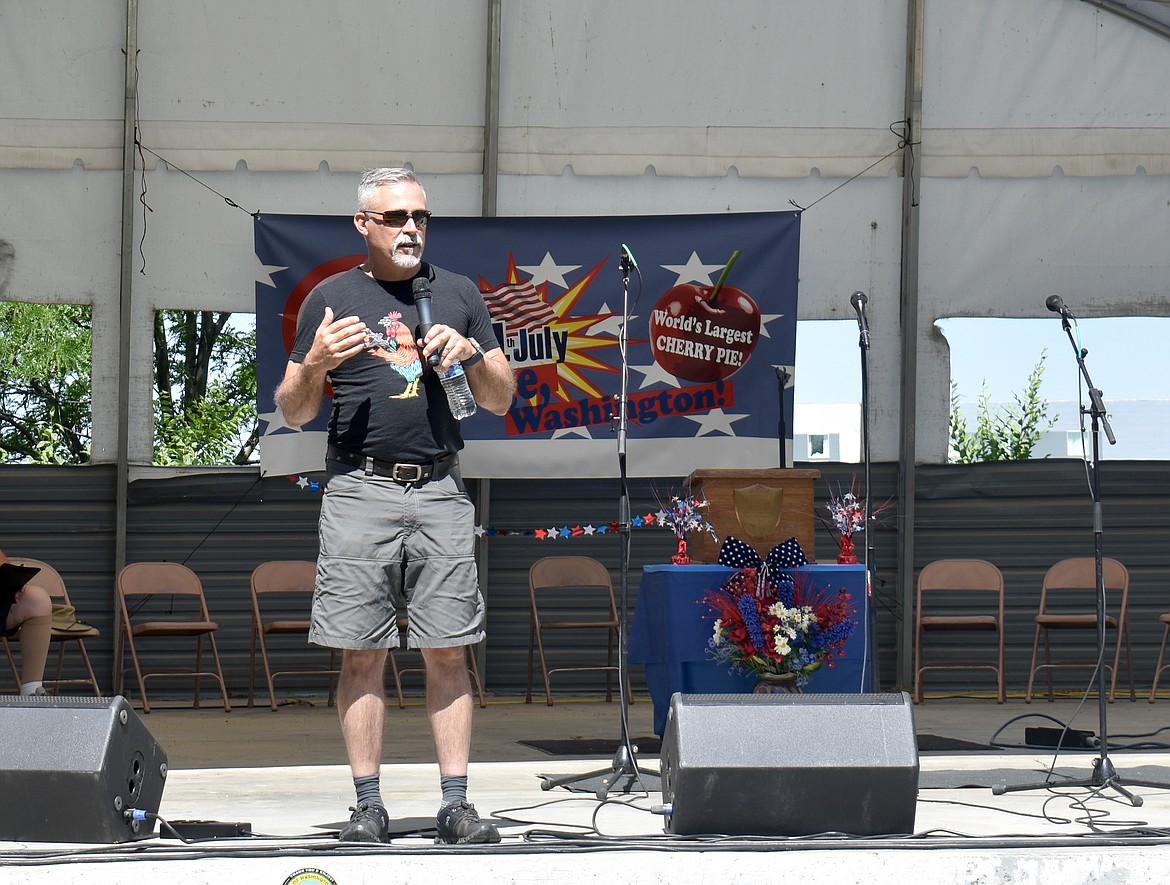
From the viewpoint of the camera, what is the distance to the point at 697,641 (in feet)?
17.6

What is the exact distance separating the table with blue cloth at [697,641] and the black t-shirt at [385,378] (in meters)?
2.15

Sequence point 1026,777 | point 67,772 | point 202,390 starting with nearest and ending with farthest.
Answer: point 67,772 → point 1026,777 → point 202,390

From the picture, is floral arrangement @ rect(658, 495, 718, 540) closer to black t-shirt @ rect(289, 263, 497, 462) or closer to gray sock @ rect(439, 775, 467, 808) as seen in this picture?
black t-shirt @ rect(289, 263, 497, 462)

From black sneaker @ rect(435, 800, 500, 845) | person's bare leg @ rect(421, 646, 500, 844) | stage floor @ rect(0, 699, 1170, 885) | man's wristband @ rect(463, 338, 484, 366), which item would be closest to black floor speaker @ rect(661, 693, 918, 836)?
stage floor @ rect(0, 699, 1170, 885)

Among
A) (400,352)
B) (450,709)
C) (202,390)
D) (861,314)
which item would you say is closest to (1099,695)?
(861,314)

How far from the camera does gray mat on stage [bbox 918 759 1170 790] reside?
445 cm

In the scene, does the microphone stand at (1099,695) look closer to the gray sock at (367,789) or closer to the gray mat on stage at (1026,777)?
the gray mat on stage at (1026,777)

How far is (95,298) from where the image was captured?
7574mm

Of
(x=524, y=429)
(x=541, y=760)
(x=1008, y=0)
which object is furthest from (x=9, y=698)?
(x=1008, y=0)

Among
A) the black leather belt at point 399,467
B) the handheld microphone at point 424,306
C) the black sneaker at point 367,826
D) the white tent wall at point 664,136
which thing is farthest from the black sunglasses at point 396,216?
the white tent wall at point 664,136

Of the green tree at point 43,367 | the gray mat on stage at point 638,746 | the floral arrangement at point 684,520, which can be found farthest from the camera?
the green tree at point 43,367

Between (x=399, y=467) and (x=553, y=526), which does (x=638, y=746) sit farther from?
(x=553, y=526)

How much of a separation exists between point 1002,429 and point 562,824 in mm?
5348

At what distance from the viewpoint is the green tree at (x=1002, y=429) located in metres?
8.12
